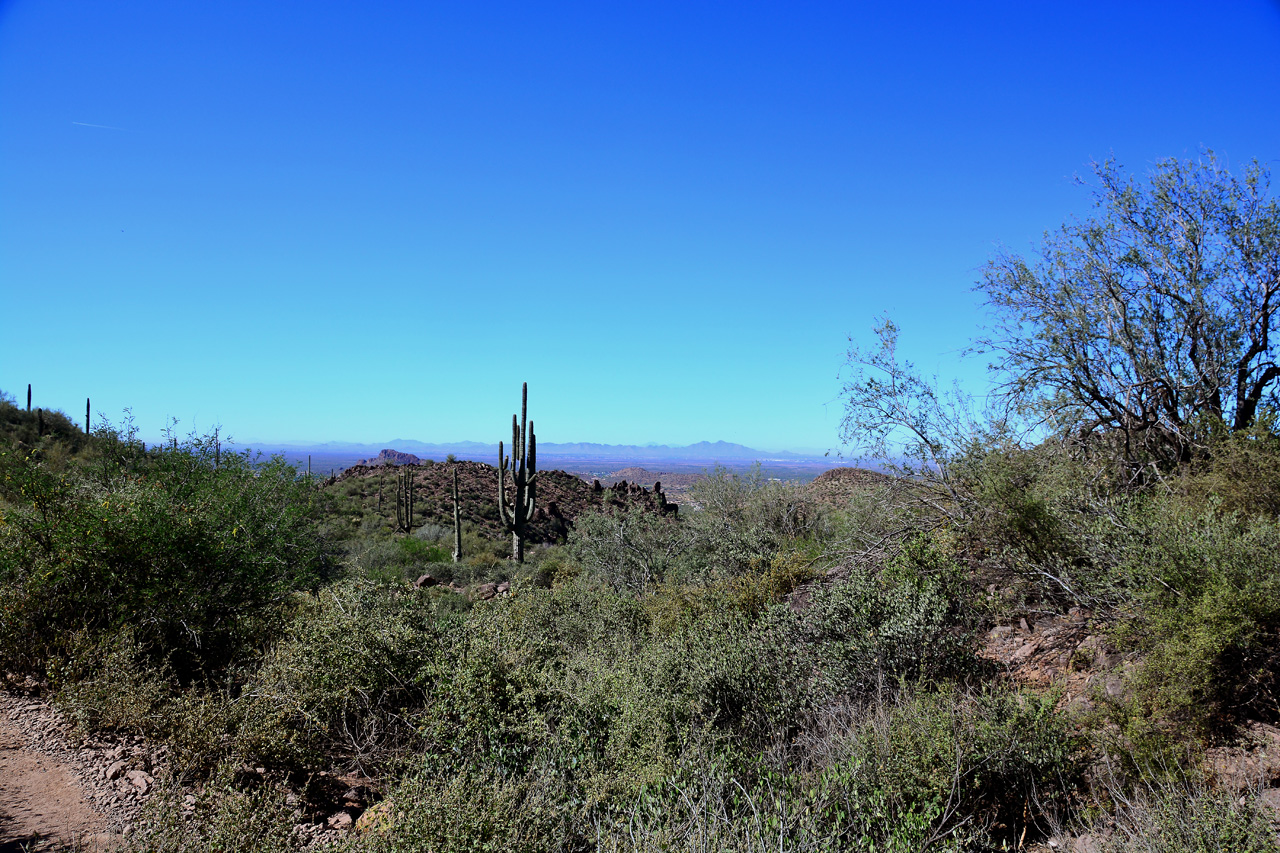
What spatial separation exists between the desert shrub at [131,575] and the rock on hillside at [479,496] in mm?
19693

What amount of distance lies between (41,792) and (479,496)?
30.7m

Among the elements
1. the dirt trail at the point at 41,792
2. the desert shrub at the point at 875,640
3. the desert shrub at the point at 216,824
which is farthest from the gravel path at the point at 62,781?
the desert shrub at the point at 875,640

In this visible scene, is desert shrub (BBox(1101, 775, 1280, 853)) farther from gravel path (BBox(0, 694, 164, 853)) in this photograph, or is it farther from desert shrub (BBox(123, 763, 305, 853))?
gravel path (BBox(0, 694, 164, 853))

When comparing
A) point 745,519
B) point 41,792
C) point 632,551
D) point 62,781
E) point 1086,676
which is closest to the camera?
point 41,792

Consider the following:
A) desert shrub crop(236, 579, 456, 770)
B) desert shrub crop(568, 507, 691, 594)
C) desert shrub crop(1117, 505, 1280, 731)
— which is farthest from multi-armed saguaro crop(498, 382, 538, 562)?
desert shrub crop(1117, 505, 1280, 731)

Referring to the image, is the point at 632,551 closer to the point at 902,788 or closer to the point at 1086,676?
the point at 1086,676

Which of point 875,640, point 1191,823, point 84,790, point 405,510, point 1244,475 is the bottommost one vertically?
point 84,790

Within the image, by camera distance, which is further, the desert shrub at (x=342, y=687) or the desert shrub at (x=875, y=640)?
the desert shrub at (x=875, y=640)

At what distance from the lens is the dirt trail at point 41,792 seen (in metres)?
4.47

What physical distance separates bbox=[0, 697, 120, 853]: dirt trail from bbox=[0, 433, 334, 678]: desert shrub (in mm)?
918

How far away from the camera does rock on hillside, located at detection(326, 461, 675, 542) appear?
3103cm

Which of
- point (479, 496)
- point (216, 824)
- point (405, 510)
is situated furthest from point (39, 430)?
point (216, 824)

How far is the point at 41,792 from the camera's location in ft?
16.6

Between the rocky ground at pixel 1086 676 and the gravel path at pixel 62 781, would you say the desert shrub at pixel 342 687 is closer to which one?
the gravel path at pixel 62 781
